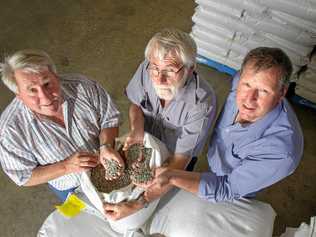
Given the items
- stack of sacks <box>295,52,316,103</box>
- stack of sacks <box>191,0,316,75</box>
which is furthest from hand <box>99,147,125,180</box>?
stack of sacks <box>295,52,316,103</box>

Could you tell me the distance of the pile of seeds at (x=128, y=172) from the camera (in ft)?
5.52

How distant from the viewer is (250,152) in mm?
1589

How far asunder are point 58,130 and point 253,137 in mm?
903

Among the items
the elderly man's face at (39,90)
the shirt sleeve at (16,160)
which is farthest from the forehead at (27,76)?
the shirt sleeve at (16,160)

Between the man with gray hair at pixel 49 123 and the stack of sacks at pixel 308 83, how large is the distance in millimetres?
1470

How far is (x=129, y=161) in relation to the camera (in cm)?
176

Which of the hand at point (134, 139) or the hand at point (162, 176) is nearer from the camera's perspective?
the hand at point (162, 176)

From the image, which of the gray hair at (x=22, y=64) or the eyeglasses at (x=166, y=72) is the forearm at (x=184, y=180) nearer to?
the eyeglasses at (x=166, y=72)

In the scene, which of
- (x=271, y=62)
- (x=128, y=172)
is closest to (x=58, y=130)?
(x=128, y=172)

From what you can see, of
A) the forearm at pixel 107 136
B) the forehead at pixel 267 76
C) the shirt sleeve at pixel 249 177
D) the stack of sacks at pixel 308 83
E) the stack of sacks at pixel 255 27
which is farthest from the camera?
the stack of sacks at pixel 308 83

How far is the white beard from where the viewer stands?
167cm

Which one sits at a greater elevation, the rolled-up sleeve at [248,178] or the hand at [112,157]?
the rolled-up sleeve at [248,178]

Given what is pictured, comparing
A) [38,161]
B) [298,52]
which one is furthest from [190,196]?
[298,52]

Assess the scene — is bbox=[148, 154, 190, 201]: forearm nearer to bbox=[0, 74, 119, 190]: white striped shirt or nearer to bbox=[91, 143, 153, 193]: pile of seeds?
bbox=[91, 143, 153, 193]: pile of seeds
